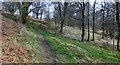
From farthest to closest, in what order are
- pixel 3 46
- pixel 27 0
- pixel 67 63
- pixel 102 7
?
1. pixel 102 7
2. pixel 27 0
3. pixel 67 63
4. pixel 3 46

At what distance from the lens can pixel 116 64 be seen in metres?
19.1

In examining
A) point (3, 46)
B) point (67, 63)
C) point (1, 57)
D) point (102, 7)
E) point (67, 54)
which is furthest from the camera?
point (102, 7)

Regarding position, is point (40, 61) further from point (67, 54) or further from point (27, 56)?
point (67, 54)

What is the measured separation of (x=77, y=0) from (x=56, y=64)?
20369mm

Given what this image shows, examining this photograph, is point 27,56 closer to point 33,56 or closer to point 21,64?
point 33,56

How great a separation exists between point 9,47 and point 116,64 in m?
9.52

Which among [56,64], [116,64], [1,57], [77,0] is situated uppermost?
[77,0]

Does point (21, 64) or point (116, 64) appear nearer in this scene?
point (21, 64)

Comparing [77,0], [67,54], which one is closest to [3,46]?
[67,54]

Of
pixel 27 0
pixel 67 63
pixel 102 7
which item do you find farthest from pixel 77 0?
pixel 67 63

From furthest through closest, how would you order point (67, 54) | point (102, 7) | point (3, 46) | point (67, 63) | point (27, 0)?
point (102, 7)
point (27, 0)
point (67, 54)
point (67, 63)
point (3, 46)

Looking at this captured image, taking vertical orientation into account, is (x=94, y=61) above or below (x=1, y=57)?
below

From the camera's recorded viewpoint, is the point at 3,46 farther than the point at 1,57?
Yes

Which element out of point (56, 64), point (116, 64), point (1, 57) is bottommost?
point (116, 64)
